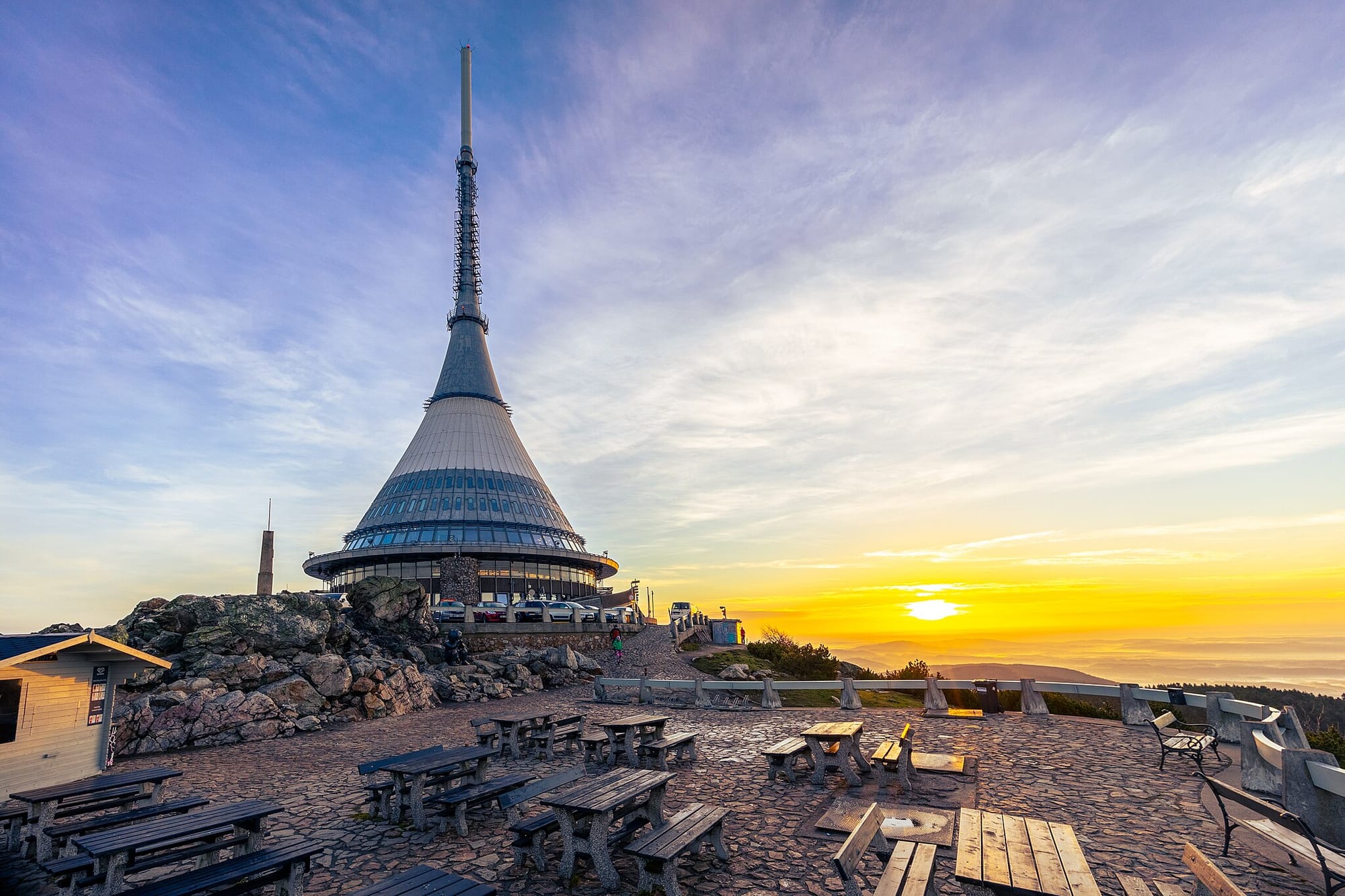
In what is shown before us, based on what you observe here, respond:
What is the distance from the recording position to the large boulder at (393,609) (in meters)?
26.7

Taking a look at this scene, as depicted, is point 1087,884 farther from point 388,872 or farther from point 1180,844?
point 388,872

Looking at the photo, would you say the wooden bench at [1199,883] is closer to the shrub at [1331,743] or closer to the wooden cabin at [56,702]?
the shrub at [1331,743]

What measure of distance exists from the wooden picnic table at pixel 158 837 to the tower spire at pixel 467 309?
59.1 meters

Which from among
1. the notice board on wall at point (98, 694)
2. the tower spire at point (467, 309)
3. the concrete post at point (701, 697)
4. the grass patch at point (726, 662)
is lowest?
the grass patch at point (726, 662)

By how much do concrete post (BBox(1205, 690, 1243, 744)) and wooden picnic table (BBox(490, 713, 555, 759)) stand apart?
12752mm

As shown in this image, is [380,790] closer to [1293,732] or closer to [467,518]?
[1293,732]

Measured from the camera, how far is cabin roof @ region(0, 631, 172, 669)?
10.1 metres

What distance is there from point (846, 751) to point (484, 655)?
72.3 feet

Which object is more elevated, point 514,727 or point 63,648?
point 63,648

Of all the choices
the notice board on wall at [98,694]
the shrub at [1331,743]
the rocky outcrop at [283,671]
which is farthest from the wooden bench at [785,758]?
the rocky outcrop at [283,671]

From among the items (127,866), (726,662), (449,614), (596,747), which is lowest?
(726,662)

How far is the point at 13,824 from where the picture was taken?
826 cm

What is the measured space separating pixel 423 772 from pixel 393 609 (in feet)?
69.5

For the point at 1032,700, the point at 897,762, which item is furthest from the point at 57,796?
the point at 1032,700
